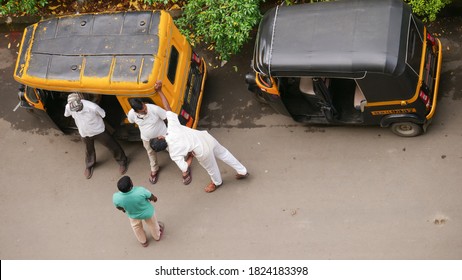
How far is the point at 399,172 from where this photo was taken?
9.23 meters

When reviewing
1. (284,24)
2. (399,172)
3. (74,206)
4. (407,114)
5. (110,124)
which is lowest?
(74,206)

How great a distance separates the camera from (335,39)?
28.0ft

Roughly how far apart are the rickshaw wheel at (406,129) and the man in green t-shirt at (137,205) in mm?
3581

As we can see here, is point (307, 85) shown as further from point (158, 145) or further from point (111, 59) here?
point (111, 59)

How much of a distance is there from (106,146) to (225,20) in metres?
2.60

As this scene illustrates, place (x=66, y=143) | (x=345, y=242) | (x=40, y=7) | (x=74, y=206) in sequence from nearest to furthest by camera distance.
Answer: (x=345, y=242)
(x=74, y=206)
(x=66, y=143)
(x=40, y=7)

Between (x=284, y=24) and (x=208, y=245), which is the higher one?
(x=284, y=24)

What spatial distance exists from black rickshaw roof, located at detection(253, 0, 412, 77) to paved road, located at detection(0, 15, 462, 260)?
155 centimetres

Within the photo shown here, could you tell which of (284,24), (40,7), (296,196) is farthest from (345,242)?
(40,7)

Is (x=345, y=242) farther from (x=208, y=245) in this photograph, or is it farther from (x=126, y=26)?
(x=126, y=26)

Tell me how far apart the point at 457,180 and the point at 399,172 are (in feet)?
2.55

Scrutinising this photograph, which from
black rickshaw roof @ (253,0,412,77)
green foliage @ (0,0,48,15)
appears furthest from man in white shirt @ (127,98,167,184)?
green foliage @ (0,0,48,15)

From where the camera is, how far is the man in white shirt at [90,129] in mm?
9203

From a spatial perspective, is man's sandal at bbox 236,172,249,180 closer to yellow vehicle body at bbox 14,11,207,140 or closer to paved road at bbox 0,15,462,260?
paved road at bbox 0,15,462,260
